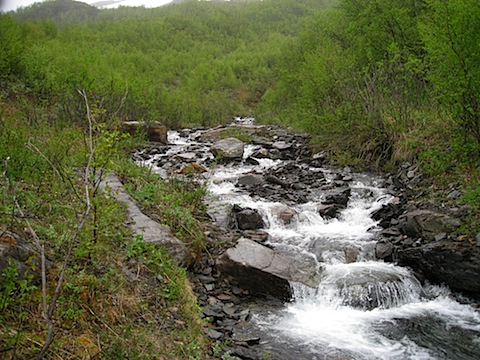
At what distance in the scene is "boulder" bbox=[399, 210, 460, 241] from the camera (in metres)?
6.40

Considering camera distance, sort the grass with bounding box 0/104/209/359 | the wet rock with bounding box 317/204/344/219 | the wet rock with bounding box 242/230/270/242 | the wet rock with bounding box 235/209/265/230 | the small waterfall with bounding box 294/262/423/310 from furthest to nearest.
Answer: the wet rock with bounding box 317/204/344/219
the wet rock with bounding box 235/209/265/230
the wet rock with bounding box 242/230/270/242
the small waterfall with bounding box 294/262/423/310
the grass with bounding box 0/104/209/359

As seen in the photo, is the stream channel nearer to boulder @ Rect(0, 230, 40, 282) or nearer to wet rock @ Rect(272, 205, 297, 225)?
wet rock @ Rect(272, 205, 297, 225)

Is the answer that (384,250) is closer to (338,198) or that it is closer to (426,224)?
(426,224)

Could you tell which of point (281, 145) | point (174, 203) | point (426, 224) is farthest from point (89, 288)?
point (281, 145)

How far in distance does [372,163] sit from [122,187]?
289 inches

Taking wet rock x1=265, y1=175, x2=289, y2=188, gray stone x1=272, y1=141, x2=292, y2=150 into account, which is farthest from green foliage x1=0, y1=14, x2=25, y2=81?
gray stone x1=272, y1=141, x2=292, y2=150

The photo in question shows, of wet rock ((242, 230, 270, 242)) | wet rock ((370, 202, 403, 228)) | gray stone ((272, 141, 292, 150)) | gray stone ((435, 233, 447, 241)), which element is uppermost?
gray stone ((435, 233, 447, 241))

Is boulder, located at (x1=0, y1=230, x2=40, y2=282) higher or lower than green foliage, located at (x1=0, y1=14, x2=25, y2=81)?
lower

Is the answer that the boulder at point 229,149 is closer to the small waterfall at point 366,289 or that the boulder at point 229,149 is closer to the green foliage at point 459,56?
the green foliage at point 459,56

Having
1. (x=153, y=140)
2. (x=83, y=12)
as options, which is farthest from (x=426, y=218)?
(x=83, y=12)

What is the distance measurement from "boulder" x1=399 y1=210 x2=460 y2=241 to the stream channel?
0.65 meters

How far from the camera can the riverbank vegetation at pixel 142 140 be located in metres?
3.24

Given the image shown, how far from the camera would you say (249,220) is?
768 cm

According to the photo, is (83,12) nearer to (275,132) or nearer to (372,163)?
(275,132)
